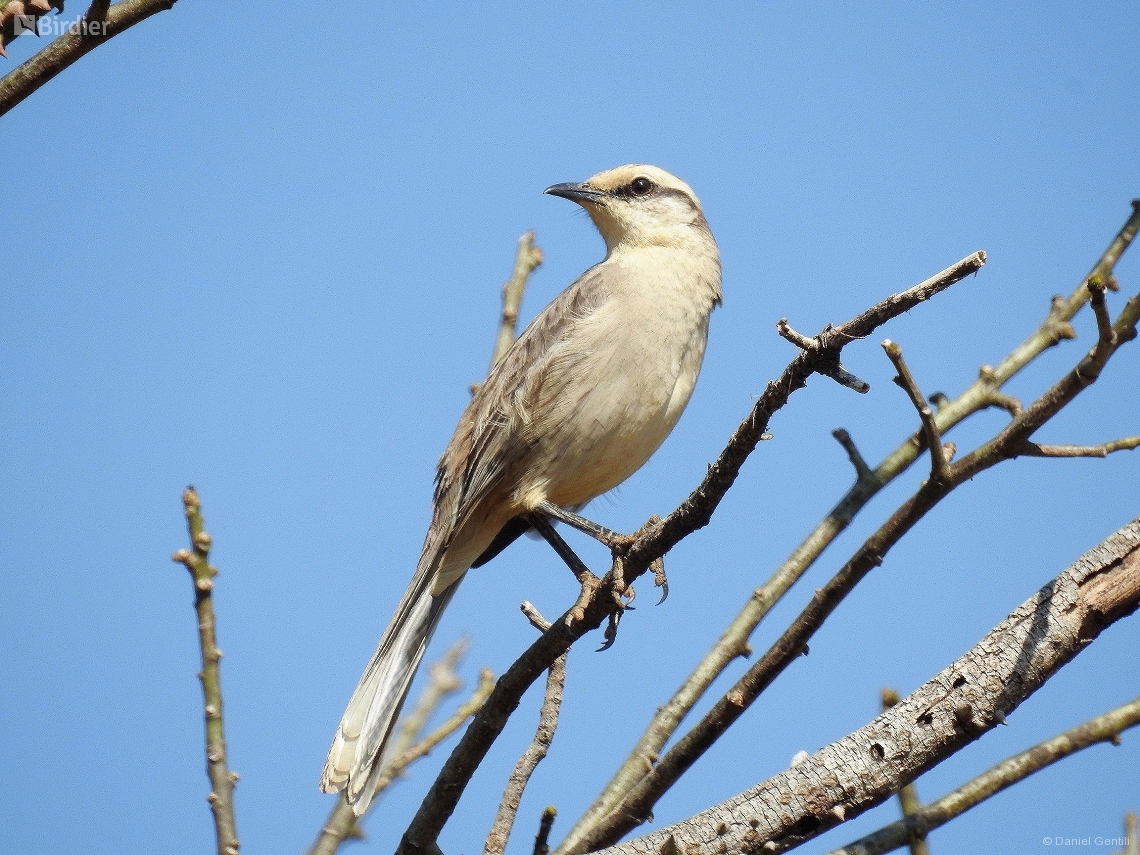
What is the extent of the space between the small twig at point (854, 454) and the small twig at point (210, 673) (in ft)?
7.71

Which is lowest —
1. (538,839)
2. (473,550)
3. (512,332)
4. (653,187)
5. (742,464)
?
(538,839)

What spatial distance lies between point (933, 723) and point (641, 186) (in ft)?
13.5

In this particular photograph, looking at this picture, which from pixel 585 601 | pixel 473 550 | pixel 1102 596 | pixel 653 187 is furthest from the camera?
pixel 653 187

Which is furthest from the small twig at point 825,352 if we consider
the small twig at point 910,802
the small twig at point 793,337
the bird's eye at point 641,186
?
the bird's eye at point 641,186

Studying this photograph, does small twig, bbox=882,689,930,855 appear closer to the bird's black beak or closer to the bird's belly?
the bird's belly

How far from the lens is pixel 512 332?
17.8 ft

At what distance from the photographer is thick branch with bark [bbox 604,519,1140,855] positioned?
3051 millimetres

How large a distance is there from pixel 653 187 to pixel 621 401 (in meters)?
1.82

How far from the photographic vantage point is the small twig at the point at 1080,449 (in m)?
3.07

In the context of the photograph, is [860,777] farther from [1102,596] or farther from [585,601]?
[585,601]

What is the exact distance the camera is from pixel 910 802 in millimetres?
3410

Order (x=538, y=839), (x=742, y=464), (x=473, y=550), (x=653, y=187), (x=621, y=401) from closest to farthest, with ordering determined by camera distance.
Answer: (x=742, y=464) → (x=538, y=839) → (x=621, y=401) → (x=473, y=550) → (x=653, y=187)

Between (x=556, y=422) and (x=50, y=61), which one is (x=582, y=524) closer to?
(x=556, y=422)

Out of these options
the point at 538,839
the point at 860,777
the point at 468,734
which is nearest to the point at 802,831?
the point at 860,777
